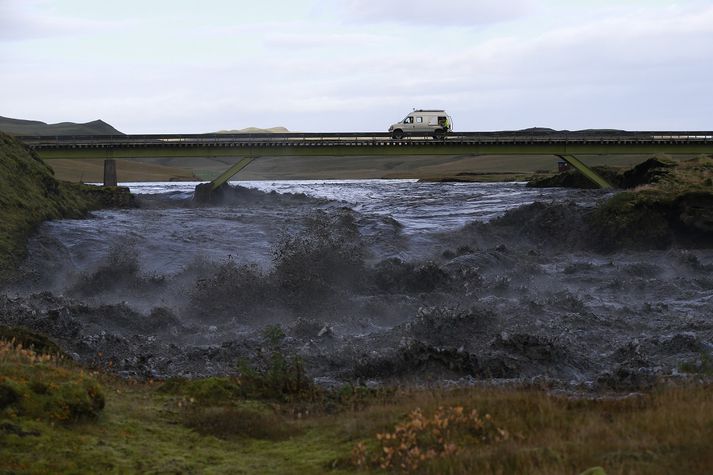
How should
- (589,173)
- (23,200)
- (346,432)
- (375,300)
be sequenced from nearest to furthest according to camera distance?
(346,432) → (375,300) → (23,200) → (589,173)

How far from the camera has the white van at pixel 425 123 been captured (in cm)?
7350

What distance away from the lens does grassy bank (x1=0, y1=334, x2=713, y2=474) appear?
807 cm

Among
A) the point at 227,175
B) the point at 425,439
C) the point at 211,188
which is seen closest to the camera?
the point at 425,439

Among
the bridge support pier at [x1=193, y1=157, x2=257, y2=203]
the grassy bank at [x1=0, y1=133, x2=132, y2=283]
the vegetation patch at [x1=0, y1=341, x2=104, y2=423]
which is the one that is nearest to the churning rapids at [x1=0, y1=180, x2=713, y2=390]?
the grassy bank at [x1=0, y1=133, x2=132, y2=283]

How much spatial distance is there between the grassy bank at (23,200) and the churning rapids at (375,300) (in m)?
0.72

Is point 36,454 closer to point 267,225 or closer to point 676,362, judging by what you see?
point 676,362

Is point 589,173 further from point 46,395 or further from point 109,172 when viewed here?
point 46,395

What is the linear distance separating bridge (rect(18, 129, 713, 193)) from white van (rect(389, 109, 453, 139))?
366 cm

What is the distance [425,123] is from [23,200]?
44347mm

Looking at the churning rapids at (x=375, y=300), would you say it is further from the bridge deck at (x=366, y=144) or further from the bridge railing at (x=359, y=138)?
the bridge railing at (x=359, y=138)

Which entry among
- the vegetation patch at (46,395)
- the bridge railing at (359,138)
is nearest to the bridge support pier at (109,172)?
the bridge railing at (359,138)

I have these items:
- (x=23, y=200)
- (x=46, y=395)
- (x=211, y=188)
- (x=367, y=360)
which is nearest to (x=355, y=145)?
(x=211, y=188)

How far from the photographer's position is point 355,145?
216 feet

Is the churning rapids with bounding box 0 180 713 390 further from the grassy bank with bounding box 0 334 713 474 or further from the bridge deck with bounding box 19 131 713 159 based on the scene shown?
the bridge deck with bounding box 19 131 713 159
